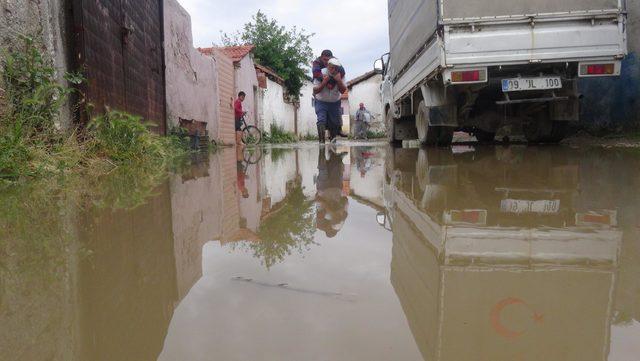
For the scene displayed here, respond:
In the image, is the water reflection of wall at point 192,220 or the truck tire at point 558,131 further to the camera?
the truck tire at point 558,131

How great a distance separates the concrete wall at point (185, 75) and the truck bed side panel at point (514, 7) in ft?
18.0

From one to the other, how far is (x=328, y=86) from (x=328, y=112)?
→ 1.92 feet

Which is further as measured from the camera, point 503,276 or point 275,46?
point 275,46

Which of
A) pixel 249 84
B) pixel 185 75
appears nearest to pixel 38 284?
pixel 185 75

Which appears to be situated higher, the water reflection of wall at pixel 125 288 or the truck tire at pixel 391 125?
the truck tire at pixel 391 125

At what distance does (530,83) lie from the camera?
230 inches

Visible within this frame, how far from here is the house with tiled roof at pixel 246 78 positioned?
18.0m

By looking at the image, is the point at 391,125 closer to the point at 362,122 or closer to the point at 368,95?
the point at 362,122

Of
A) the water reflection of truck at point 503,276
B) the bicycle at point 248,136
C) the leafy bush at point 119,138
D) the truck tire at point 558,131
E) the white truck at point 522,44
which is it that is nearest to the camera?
the water reflection of truck at point 503,276

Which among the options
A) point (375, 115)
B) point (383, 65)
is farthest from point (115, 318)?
point (375, 115)

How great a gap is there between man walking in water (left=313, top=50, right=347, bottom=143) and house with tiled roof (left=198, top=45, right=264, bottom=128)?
7615 millimetres

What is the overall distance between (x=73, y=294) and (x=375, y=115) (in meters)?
28.7

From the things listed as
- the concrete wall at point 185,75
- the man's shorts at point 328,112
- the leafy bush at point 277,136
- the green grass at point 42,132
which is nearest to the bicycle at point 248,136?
the concrete wall at point 185,75

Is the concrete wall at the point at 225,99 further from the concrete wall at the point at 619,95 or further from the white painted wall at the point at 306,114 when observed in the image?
the white painted wall at the point at 306,114
